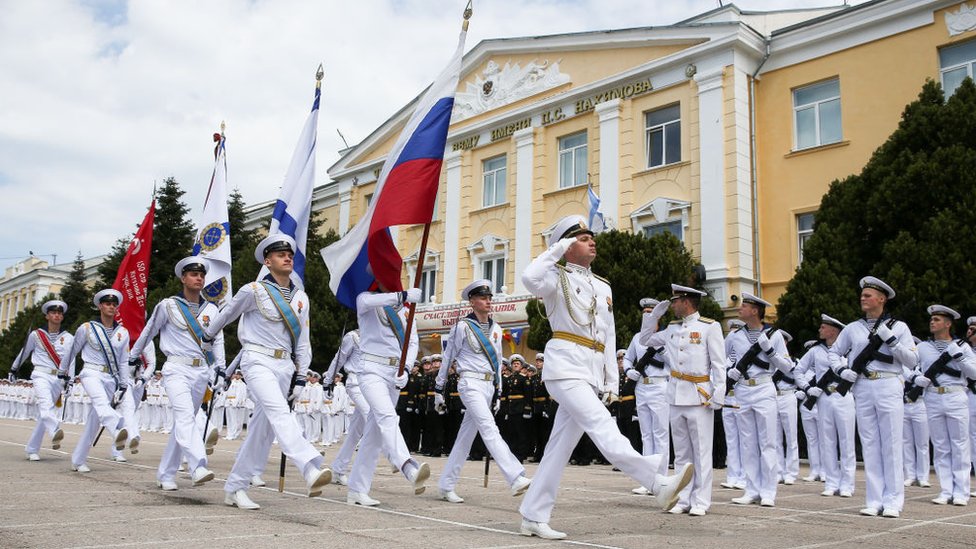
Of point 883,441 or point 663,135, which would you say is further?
point 663,135

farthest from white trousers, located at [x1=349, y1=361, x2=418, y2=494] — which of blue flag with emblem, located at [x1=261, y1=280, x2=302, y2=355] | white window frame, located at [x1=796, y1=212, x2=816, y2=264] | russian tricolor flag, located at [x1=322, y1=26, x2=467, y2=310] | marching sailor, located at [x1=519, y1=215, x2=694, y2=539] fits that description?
white window frame, located at [x1=796, y1=212, x2=816, y2=264]

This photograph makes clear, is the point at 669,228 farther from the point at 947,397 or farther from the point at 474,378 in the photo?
the point at 474,378

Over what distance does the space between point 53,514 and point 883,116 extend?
20.5 m

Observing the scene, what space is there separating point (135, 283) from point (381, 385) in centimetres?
820

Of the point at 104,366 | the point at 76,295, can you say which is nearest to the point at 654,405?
the point at 104,366

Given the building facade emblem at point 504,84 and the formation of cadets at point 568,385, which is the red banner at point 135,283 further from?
the building facade emblem at point 504,84

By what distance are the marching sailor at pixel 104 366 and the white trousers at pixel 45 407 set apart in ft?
1.59

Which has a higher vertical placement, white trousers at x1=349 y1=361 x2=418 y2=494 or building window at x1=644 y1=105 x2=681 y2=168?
building window at x1=644 y1=105 x2=681 y2=168

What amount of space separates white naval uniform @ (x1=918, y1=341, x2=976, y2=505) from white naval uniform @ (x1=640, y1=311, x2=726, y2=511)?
11.9 ft

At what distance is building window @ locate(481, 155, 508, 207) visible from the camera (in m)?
29.8

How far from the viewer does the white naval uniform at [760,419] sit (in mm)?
8750

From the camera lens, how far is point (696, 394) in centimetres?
763

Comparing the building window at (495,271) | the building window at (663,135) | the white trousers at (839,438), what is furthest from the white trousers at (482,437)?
the building window at (495,271)

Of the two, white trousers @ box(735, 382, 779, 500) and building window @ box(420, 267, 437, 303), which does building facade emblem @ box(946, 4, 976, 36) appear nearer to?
white trousers @ box(735, 382, 779, 500)
